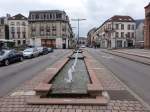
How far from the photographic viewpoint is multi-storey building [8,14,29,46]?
106 meters

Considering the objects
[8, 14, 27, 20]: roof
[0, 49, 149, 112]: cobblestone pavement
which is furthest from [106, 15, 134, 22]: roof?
[0, 49, 149, 112]: cobblestone pavement

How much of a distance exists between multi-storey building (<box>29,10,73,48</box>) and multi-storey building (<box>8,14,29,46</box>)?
917cm

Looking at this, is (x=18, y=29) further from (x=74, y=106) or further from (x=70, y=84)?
(x=74, y=106)

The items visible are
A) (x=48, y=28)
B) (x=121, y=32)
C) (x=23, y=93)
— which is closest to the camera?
(x=23, y=93)

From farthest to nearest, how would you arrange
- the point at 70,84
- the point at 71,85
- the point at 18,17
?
the point at 18,17
the point at 70,84
the point at 71,85

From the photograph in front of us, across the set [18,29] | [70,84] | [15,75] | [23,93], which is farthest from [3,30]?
[23,93]

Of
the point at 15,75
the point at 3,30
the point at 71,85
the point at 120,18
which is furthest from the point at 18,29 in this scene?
the point at 71,85

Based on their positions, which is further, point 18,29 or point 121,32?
point 121,32

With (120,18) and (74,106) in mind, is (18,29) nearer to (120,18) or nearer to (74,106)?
(120,18)

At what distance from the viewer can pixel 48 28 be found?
96.6 meters

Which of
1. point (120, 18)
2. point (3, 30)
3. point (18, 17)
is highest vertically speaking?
point (18, 17)

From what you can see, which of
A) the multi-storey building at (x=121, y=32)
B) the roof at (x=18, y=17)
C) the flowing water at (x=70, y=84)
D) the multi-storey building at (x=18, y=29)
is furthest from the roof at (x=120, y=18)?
the flowing water at (x=70, y=84)

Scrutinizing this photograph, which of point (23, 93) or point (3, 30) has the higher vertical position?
point (3, 30)

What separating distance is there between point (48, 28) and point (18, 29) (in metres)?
15.4
